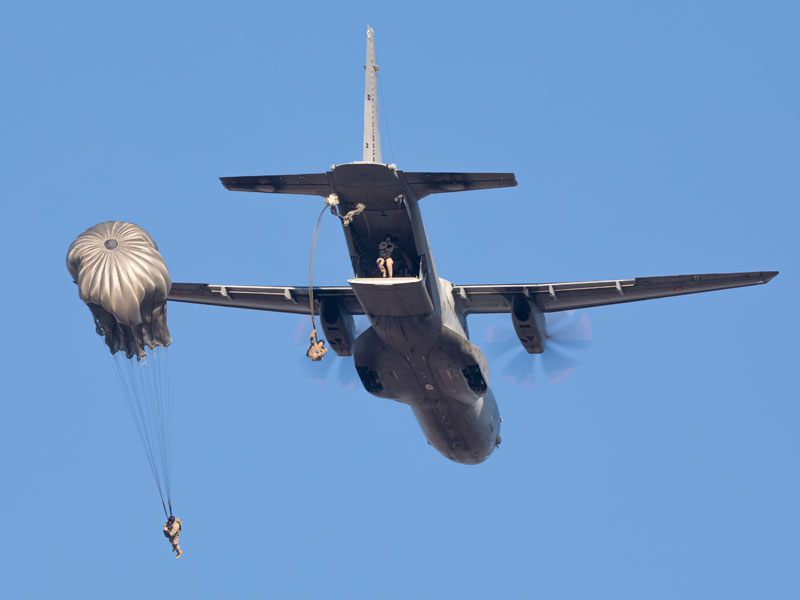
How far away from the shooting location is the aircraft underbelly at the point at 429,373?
5275 cm

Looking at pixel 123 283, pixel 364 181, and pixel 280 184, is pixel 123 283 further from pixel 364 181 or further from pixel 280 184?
pixel 364 181

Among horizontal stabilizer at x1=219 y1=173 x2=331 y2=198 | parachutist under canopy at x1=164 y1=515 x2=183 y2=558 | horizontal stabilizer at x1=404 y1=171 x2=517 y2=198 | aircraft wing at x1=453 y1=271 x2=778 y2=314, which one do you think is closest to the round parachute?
horizontal stabilizer at x1=219 y1=173 x2=331 y2=198

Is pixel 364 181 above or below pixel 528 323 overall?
above

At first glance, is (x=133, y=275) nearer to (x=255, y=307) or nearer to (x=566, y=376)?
(x=255, y=307)

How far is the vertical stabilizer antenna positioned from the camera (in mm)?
51875

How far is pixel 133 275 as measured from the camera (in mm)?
47031

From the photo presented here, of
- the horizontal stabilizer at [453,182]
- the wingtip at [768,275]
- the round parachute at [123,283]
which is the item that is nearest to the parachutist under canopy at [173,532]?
the round parachute at [123,283]

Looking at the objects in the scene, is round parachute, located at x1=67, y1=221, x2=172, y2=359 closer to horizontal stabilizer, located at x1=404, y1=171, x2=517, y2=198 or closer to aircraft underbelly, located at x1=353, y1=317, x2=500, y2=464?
aircraft underbelly, located at x1=353, y1=317, x2=500, y2=464

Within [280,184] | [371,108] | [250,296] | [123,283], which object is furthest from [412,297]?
[123,283]

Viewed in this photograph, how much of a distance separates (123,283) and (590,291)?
17.3 metres

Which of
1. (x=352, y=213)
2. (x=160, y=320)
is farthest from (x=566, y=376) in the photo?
(x=160, y=320)

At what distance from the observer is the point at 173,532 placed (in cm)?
4941

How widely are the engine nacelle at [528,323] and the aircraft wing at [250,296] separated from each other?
5.89 meters

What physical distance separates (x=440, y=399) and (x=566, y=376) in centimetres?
467
